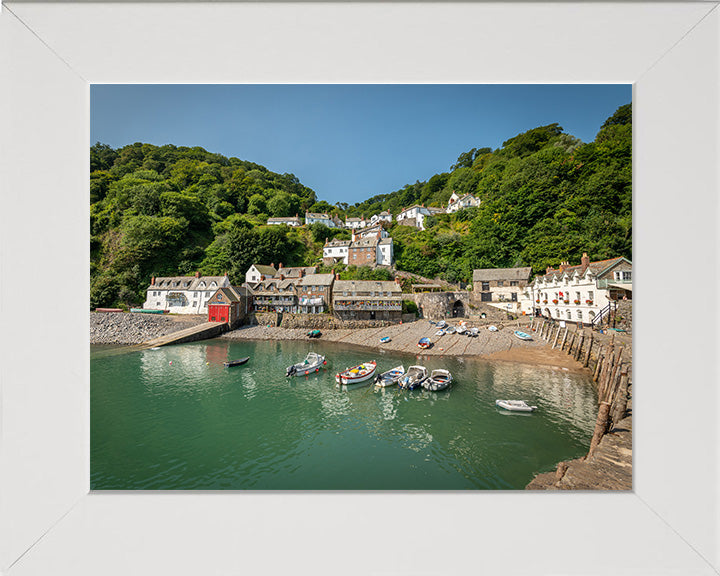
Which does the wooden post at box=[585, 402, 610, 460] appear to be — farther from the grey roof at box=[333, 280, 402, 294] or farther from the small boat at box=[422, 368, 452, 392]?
the grey roof at box=[333, 280, 402, 294]

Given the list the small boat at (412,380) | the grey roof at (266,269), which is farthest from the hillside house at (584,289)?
the grey roof at (266,269)

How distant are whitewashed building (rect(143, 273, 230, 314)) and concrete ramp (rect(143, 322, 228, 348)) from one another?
193 cm

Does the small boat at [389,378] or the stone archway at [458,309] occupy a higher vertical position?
the stone archway at [458,309]

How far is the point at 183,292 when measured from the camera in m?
16.1

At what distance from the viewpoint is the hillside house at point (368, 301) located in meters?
15.7

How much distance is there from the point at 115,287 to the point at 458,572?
19.6 meters

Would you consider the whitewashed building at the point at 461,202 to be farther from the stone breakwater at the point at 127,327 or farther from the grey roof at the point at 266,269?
the stone breakwater at the point at 127,327

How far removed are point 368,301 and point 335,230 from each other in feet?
43.7

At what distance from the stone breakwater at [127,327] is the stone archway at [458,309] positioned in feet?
51.9

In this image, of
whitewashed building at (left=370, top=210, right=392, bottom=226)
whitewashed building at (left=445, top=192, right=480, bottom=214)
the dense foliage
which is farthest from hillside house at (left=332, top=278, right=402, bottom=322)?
whitewashed building at (left=370, top=210, right=392, bottom=226)
